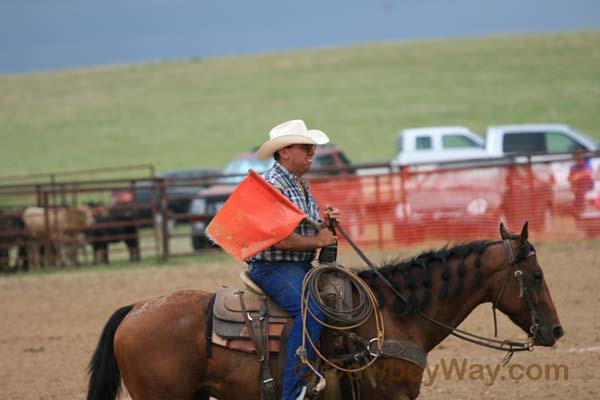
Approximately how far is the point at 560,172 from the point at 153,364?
39.1ft

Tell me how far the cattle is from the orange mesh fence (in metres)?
4.04

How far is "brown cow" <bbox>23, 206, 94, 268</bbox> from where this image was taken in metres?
17.2

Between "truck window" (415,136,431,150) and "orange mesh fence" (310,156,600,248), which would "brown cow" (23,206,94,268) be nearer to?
"orange mesh fence" (310,156,600,248)

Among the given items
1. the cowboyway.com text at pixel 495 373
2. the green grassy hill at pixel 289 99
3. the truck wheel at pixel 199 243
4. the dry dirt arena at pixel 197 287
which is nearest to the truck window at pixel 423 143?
the truck wheel at pixel 199 243

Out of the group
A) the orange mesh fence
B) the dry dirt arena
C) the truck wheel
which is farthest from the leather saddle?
the truck wheel

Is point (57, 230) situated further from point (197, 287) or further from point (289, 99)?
point (289, 99)

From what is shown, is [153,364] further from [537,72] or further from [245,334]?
[537,72]

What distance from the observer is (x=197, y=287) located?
41.6 ft

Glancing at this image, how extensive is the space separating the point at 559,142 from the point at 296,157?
15.5m

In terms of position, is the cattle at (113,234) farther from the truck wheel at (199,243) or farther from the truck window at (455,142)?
the truck window at (455,142)

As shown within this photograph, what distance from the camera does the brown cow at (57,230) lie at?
56.3ft

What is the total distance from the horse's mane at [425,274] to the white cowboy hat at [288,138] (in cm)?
95

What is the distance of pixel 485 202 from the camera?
15789mm

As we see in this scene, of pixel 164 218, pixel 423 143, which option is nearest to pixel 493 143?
pixel 423 143
